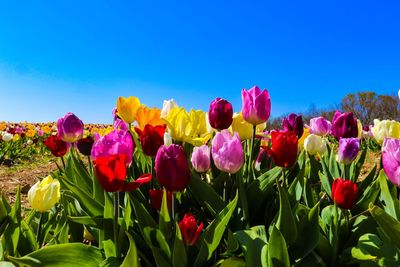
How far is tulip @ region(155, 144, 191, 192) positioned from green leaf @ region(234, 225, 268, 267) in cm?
33

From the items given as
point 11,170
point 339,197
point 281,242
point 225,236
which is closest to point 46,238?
point 225,236

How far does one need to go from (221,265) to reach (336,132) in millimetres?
1210

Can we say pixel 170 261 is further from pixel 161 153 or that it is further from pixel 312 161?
pixel 312 161

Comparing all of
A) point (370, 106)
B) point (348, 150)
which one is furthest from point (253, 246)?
point (370, 106)

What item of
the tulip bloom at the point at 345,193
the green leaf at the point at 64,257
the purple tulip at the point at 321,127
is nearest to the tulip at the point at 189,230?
the green leaf at the point at 64,257

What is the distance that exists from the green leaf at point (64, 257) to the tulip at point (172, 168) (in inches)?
19.4

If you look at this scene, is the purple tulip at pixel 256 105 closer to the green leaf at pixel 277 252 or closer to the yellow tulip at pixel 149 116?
the yellow tulip at pixel 149 116

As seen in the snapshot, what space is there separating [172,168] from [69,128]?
122 cm

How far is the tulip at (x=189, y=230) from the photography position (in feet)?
4.94

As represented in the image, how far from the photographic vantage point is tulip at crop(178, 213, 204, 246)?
1506mm

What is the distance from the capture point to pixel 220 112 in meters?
2.07

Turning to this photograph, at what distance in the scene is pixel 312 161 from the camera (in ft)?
9.32

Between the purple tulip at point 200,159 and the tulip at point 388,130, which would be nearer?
the purple tulip at point 200,159

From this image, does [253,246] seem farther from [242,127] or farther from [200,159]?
[242,127]
